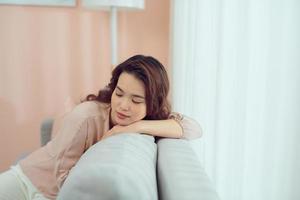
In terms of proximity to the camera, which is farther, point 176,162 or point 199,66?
point 199,66

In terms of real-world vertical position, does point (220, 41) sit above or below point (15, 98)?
above

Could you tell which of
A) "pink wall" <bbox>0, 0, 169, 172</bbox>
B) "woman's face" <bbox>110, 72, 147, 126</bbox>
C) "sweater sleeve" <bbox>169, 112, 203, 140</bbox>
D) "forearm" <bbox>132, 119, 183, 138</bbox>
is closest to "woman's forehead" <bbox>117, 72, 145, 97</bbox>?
"woman's face" <bbox>110, 72, 147, 126</bbox>

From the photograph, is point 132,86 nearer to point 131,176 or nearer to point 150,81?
point 150,81

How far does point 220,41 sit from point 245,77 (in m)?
0.27

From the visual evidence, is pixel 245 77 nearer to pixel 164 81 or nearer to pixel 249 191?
pixel 164 81

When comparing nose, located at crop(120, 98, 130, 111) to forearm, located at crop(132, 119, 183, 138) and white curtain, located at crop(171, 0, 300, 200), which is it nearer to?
forearm, located at crop(132, 119, 183, 138)

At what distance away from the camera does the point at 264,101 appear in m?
1.38

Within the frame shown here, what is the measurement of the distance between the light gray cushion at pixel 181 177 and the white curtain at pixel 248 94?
17.2 inches

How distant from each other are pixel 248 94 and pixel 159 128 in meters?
0.42

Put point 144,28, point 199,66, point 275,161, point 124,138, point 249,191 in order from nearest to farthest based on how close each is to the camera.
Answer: point 124,138
point 275,161
point 249,191
point 199,66
point 144,28

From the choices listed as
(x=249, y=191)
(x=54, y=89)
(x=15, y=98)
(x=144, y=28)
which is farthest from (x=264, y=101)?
(x=15, y=98)

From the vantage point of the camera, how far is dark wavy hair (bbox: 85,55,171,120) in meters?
1.30

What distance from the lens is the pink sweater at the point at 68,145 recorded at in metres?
1.14

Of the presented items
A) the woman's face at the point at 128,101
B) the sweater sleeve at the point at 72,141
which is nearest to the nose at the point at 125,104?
the woman's face at the point at 128,101
